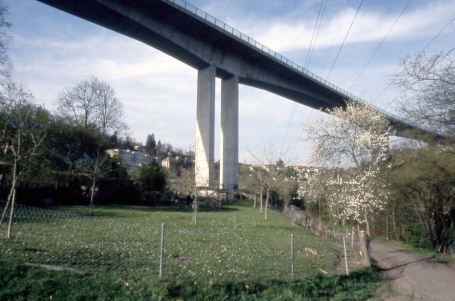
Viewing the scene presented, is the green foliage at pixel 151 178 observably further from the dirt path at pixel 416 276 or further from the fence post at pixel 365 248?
the fence post at pixel 365 248

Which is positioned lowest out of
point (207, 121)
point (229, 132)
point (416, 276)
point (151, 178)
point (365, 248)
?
point (416, 276)

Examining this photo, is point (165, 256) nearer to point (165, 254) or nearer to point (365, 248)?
point (165, 254)

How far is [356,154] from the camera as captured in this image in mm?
13016

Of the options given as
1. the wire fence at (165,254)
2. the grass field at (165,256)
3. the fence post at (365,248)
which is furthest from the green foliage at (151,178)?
the fence post at (365,248)

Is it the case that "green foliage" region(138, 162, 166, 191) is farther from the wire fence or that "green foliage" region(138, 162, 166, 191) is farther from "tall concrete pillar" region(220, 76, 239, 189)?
the wire fence

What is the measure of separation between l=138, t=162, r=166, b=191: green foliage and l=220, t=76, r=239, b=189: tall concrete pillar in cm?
1079

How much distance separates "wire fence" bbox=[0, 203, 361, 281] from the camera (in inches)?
280

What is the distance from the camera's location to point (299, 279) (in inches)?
297

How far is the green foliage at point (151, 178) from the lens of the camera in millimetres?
39375

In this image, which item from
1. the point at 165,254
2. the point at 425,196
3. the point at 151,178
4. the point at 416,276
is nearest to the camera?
the point at 165,254

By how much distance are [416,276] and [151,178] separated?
32.3 meters

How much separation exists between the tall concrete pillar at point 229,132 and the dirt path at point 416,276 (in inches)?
1324

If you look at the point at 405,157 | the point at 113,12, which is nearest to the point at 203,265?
the point at 405,157

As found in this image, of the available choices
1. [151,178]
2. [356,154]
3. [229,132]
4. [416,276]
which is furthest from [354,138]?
[229,132]
